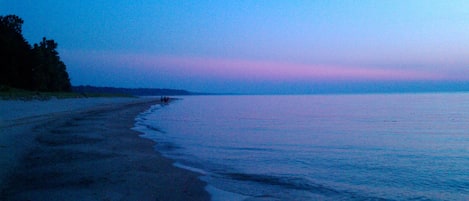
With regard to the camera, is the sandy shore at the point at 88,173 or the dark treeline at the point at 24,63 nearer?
the sandy shore at the point at 88,173

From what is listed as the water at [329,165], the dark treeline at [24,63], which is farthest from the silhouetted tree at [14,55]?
the water at [329,165]

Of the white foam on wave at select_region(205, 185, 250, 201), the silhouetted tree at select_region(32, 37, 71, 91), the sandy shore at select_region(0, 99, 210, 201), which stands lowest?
the white foam on wave at select_region(205, 185, 250, 201)

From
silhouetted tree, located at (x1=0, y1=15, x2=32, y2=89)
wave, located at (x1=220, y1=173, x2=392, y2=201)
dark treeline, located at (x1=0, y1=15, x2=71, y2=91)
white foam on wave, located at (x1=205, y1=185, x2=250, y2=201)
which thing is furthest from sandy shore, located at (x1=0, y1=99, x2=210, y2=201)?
silhouetted tree, located at (x1=0, y1=15, x2=32, y2=89)

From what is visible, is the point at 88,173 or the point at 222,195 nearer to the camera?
the point at 222,195

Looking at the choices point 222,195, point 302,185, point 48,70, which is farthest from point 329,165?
point 48,70

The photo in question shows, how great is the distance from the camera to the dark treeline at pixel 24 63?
2154 inches

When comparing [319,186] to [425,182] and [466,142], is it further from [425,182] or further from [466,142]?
[466,142]

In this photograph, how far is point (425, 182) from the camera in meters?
8.75

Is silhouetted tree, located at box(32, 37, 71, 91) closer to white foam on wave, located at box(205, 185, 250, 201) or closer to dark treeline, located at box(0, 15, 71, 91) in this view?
dark treeline, located at box(0, 15, 71, 91)

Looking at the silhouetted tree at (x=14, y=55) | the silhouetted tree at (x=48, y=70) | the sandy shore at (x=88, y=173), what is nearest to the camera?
the sandy shore at (x=88, y=173)

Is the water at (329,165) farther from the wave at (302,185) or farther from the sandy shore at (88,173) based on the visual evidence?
the sandy shore at (88,173)

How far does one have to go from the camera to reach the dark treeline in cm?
5472

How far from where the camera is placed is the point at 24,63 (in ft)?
193

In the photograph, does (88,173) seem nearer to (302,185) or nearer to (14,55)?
(302,185)
